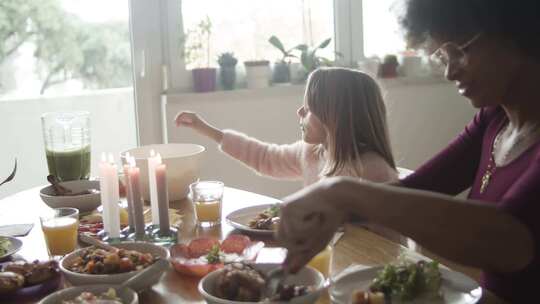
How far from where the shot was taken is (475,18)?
1104mm

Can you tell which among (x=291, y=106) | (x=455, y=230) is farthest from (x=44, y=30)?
(x=455, y=230)

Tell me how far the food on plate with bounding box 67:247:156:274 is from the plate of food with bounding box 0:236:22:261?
0.73 ft

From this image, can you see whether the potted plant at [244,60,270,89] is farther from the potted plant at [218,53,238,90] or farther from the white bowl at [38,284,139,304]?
the white bowl at [38,284,139,304]

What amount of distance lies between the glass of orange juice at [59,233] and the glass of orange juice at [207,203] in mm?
300

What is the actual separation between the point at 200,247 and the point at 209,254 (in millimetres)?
69

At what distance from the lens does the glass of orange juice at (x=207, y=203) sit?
1.55 m

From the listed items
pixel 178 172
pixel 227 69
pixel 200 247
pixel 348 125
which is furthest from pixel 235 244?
pixel 227 69

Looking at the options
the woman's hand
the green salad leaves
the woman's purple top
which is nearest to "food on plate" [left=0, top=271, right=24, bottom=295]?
the green salad leaves

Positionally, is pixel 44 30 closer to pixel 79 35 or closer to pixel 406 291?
pixel 79 35

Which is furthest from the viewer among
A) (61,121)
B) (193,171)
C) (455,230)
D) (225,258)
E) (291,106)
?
(291,106)

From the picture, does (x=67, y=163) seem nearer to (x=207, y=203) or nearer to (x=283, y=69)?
(x=207, y=203)

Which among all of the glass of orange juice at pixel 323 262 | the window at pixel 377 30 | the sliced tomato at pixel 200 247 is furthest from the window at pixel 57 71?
the glass of orange juice at pixel 323 262

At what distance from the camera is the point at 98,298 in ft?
3.31

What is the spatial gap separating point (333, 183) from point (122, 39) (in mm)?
2228
